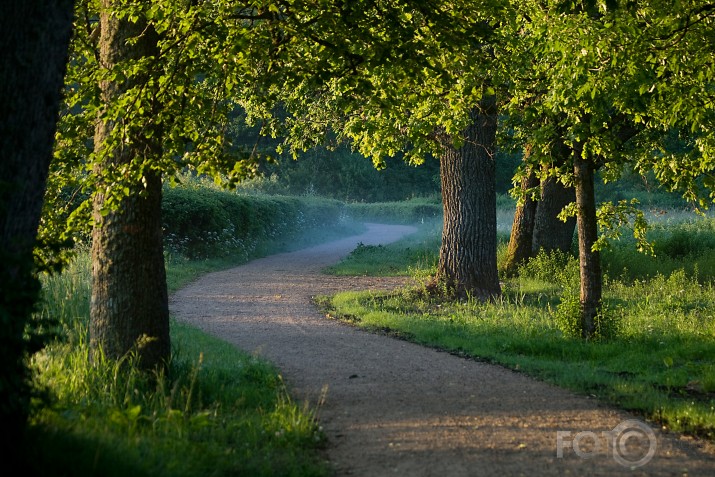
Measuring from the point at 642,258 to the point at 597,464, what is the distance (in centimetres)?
1688

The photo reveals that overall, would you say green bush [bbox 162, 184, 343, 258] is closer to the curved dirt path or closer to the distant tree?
the curved dirt path

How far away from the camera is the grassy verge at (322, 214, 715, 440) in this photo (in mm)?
8805

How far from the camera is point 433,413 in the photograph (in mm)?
7551

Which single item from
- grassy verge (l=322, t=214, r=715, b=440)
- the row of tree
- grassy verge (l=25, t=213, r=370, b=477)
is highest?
the row of tree

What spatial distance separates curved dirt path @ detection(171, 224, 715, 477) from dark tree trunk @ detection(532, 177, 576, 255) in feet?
28.8

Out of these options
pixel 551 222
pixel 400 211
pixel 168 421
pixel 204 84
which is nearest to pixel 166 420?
pixel 168 421

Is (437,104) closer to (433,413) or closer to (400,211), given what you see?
(433,413)

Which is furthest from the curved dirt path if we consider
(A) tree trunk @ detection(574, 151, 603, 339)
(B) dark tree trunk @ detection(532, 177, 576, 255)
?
(B) dark tree trunk @ detection(532, 177, 576, 255)

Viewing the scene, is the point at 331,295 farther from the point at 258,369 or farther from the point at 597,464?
the point at 597,464

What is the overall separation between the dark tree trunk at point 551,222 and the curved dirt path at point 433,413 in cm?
878

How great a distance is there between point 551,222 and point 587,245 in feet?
29.1

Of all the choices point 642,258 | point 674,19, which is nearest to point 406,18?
point 674,19

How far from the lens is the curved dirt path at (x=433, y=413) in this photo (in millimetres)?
5988

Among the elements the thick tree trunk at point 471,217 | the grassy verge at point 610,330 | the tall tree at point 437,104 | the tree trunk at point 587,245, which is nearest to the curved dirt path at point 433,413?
the grassy verge at point 610,330
